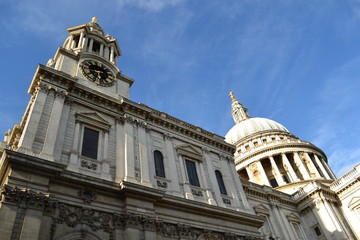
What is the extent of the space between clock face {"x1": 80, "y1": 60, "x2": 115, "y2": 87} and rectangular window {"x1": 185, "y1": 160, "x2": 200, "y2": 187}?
9.55m

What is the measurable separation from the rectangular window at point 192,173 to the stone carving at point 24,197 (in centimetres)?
1145

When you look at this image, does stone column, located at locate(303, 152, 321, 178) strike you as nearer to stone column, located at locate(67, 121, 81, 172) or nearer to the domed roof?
the domed roof

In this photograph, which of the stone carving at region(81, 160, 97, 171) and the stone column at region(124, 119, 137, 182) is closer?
the stone carving at region(81, 160, 97, 171)

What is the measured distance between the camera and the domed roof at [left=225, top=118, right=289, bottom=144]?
65.8m

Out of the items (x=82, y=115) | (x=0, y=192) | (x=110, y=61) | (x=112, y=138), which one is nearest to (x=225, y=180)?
(x=112, y=138)

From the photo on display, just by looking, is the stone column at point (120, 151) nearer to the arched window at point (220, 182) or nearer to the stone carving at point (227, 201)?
the stone carving at point (227, 201)

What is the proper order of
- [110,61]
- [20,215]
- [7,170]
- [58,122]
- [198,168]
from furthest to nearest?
[110,61] → [198,168] → [58,122] → [7,170] → [20,215]

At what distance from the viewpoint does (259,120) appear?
70.9 metres

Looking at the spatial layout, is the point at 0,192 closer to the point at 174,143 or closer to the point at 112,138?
the point at 112,138

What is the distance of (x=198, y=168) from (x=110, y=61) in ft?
42.6

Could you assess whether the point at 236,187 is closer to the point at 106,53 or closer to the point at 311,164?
the point at 106,53

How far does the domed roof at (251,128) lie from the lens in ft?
216

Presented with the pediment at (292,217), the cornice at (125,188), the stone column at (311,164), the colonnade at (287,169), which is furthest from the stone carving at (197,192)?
the stone column at (311,164)

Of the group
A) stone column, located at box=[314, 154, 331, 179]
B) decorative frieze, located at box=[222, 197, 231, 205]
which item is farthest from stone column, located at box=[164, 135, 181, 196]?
stone column, located at box=[314, 154, 331, 179]
